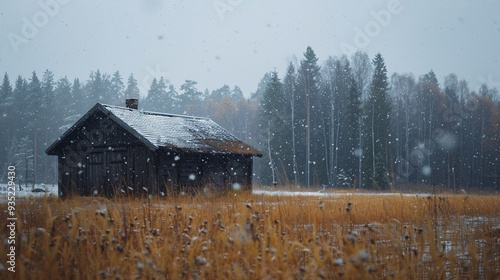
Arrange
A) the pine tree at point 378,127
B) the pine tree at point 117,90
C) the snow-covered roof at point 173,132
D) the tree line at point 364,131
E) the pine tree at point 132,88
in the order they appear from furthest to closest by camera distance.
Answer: the pine tree at point 132,88
the pine tree at point 117,90
the tree line at point 364,131
the pine tree at point 378,127
the snow-covered roof at point 173,132

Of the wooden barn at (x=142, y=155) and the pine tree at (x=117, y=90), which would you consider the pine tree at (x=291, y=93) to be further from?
the pine tree at (x=117, y=90)

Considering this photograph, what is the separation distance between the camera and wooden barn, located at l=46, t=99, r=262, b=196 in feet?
54.7

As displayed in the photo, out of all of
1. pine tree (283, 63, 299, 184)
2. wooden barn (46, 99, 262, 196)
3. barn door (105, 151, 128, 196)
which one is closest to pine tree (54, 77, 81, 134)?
pine tree (283, 63, 299, 184)

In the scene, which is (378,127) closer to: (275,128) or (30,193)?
(275,128)

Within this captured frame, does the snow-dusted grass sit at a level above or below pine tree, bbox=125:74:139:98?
below

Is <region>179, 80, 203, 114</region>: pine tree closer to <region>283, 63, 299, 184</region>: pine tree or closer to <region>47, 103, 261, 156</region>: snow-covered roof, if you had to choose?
<region>283, 63, 299, 184</region>: pine tree

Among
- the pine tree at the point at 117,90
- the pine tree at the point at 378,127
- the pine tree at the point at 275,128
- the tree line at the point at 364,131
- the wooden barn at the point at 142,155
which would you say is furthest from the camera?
the pine tree at the point at 117,90

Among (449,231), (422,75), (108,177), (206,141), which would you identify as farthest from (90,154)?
(422,75)

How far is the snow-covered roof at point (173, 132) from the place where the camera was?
16.5 meters

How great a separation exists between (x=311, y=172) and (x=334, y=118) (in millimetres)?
5308

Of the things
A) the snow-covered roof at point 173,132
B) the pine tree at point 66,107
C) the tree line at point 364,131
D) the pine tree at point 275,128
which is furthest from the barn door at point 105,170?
the pine tree at point 66,107

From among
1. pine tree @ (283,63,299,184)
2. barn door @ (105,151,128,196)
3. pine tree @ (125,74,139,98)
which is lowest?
barn door @ (105,151,128,196)

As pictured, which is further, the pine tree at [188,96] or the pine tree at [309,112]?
the pine tree at [188,96]

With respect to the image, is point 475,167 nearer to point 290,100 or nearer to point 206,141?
point 290,100
